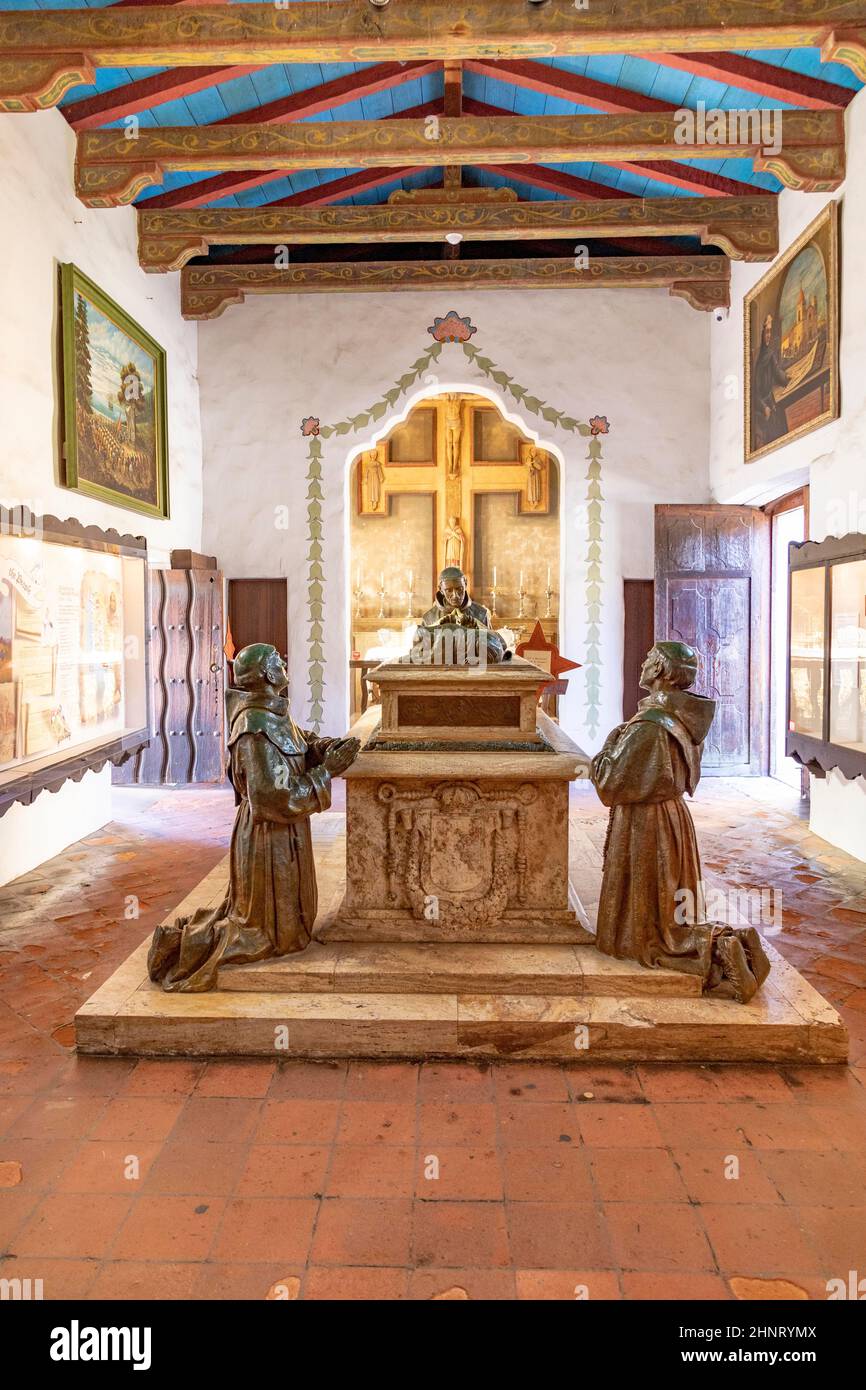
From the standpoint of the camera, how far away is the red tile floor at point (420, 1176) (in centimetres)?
230

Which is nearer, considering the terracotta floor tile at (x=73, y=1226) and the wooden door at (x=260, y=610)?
the terracotta floor tile at (x=73, y=1226)

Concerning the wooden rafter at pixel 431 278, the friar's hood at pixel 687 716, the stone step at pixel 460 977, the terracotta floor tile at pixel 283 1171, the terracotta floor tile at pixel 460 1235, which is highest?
the wooden rafter at pixel 431 278

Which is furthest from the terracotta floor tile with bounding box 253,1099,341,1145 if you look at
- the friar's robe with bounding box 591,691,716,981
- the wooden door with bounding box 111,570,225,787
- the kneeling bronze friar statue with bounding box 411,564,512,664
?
the wooden door with bounding box 111,570,225,787

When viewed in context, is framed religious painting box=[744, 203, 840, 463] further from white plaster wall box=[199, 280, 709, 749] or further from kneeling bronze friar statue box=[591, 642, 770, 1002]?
kneeling bronze friar statue box=[591, 642, 770, 1002]

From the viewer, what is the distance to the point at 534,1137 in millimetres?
2912

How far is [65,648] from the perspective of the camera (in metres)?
6.09

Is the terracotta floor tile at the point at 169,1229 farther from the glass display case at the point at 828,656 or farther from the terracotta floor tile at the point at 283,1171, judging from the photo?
the glass display case at the point at 828,656

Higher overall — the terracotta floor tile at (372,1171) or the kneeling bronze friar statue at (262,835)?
the kneeling bronze friar statue at (262,835)

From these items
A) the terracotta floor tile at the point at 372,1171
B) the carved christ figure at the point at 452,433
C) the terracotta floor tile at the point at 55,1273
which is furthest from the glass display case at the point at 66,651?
the carved christ figure at the point at 452,433

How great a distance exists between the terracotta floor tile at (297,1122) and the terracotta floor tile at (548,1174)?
634 mm

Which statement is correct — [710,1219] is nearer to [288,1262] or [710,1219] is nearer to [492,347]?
[288,1262]

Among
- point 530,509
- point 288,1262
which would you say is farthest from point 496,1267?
point 530,509

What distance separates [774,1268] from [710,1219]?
0.73ft

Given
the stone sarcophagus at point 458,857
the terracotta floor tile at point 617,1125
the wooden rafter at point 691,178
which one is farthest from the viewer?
the wooden rafter at point 691,178
